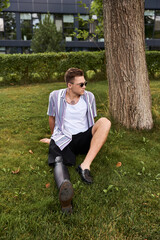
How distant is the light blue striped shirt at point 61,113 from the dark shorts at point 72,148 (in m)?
0.09

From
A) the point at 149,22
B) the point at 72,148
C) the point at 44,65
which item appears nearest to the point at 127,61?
the point at 72,148

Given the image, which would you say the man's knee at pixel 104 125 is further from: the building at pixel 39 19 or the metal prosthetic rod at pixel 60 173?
the building at pixel 39 19

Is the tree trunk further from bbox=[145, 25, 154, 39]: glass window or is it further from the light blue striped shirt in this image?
bbox=[145, 25, 154, 39]: glass window

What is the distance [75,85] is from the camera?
10.4 feet

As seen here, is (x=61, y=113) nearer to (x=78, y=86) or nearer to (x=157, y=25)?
(x=78, y=86)

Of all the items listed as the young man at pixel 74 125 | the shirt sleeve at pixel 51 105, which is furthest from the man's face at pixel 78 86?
the shirt sleeve at pixel 51 105

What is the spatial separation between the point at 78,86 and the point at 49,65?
8387mm

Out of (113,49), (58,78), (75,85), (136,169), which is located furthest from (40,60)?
(136,169)

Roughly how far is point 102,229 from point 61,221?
16.9 inches

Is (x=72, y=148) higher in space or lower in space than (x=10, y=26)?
lower

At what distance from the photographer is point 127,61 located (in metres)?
4.18

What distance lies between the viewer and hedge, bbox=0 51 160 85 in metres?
10.7

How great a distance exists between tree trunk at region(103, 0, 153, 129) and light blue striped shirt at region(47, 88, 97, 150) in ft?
3.90

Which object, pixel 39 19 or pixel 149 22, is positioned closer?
pixel 39 19
